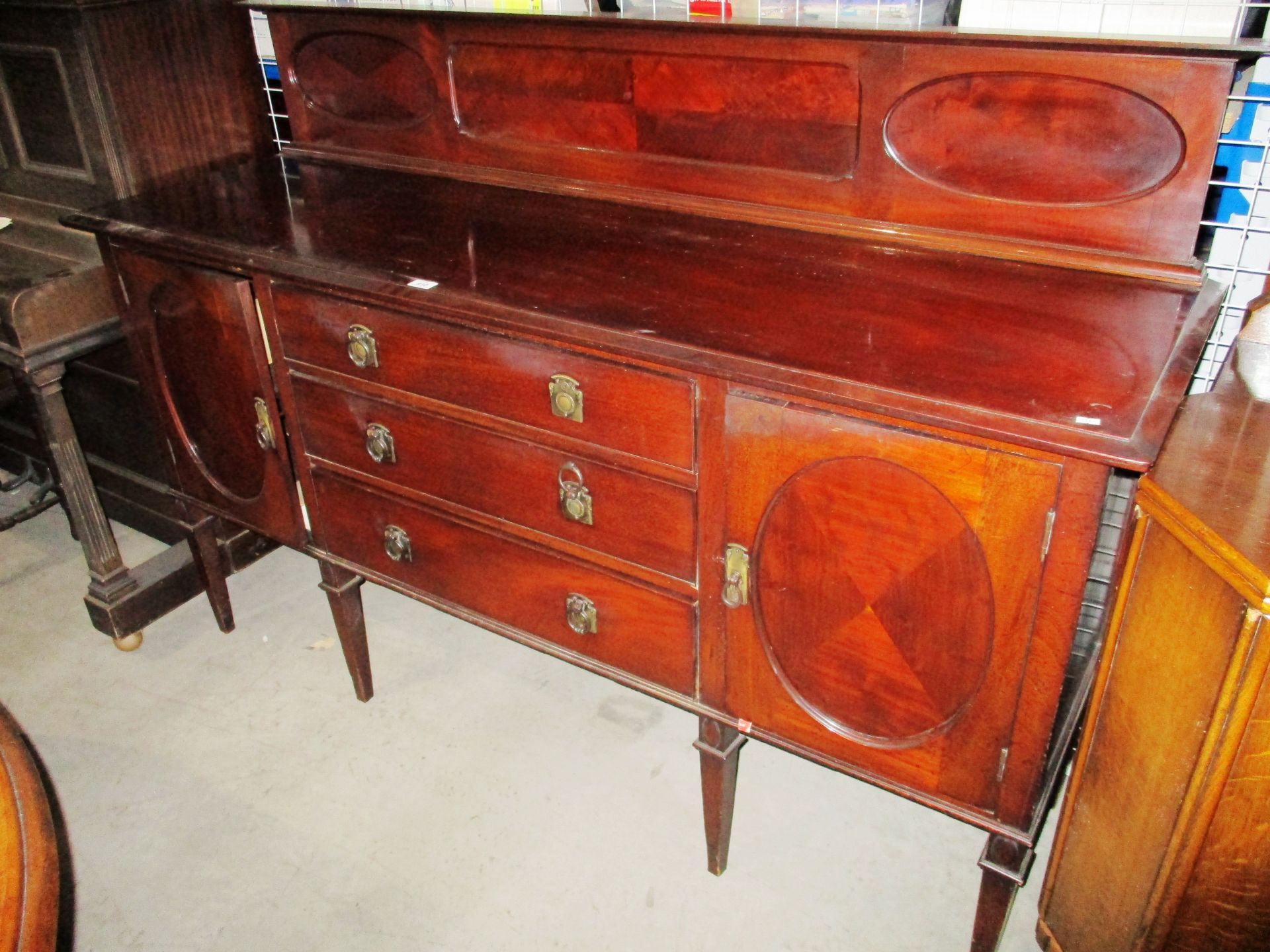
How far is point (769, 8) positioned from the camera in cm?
161

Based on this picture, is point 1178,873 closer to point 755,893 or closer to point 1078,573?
point 1078,573

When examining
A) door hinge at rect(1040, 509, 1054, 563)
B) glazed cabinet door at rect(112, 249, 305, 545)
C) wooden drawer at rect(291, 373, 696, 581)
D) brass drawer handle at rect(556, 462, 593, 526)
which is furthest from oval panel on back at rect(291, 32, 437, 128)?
door hinge at rect(1040, 509, 1054, 563)

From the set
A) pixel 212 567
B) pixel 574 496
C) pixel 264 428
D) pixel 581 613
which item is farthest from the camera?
pixel 212 567

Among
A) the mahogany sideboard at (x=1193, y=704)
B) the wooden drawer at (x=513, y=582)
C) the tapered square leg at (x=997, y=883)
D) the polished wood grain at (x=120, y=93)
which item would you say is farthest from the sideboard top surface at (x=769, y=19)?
the tapered square leg at (x=997, y=883)

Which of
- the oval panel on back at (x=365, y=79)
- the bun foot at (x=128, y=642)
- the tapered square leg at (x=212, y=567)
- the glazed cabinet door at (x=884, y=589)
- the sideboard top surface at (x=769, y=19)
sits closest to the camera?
the glazed cabinet door at (x=884, y=589)

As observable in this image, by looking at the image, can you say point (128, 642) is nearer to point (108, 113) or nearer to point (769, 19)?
point (108, 113)

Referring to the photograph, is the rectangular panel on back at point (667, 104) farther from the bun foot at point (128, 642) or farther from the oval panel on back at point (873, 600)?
the bun foot at point (128, 642)

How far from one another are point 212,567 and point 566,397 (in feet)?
4.27

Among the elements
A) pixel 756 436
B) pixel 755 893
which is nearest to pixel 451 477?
pixel 756 436

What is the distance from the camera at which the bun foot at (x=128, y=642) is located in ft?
7.85

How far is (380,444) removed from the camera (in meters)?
1.70

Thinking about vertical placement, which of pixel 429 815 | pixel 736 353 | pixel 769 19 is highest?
pixel 769 19

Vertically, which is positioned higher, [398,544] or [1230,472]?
[1230,472]

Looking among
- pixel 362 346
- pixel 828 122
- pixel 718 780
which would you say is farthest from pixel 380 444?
pixel 828 122
